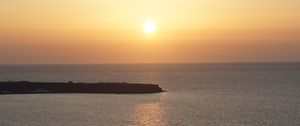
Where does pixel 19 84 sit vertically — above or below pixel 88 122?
above

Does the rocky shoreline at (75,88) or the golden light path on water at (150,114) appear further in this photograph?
the rocky shoreline at (75,88)

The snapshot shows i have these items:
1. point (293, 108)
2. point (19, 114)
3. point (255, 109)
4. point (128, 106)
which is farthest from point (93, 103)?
point (293, 108)

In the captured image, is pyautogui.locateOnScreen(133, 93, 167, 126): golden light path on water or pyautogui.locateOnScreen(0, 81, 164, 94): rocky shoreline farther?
pyautogui.locateOnScreen(0, 81, 164, 94): rocky shoreline

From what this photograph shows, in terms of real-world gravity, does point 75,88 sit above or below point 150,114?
above

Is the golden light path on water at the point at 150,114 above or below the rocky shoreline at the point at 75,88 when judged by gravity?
below

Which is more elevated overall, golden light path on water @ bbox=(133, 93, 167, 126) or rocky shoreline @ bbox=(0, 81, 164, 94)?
rocky shoreline @ bbox=(0, 81, 164, 94)

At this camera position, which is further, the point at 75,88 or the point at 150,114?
the point at 75,88

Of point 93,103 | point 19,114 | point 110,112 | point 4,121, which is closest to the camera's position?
point 4,121

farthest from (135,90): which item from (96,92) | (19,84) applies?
(19,84)

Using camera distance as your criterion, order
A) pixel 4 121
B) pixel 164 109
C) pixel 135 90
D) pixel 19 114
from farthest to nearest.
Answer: pixel 135 90
pixel 164 109
pixel 19 114
pixel 4 121

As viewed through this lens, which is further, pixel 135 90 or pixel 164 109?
pixel 135 90

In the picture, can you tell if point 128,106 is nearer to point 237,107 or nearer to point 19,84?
point 237,107
